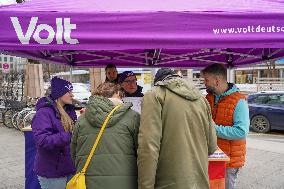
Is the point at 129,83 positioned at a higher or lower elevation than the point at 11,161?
higher

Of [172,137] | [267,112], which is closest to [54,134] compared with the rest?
[172,137]

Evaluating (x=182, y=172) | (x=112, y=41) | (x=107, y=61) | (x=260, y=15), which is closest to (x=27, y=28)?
(x=112, y=41)

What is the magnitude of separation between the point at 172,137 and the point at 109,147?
1.48 feet

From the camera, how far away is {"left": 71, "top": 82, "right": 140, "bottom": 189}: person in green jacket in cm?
251

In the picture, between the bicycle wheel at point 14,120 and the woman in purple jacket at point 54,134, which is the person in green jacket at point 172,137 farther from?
the bicycle wheel at point 14,120

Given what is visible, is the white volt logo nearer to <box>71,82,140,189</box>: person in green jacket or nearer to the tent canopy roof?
the tent canopy roof

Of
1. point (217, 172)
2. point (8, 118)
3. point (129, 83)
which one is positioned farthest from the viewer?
point (8, 118)

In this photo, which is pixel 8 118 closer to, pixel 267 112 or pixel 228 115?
pixel 267 112

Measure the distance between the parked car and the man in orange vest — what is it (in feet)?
29.9

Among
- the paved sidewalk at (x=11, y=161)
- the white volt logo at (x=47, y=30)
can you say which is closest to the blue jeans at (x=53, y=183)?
the white volt logo at (x=47, y=30)

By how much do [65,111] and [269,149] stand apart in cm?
708

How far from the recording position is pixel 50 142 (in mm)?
2992

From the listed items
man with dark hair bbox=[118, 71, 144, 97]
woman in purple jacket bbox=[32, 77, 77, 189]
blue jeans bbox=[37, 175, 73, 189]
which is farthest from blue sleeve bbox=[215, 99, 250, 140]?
man with dark hair bbox=[118, 71, 144, 97]

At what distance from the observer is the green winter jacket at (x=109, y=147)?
8.24 feet
